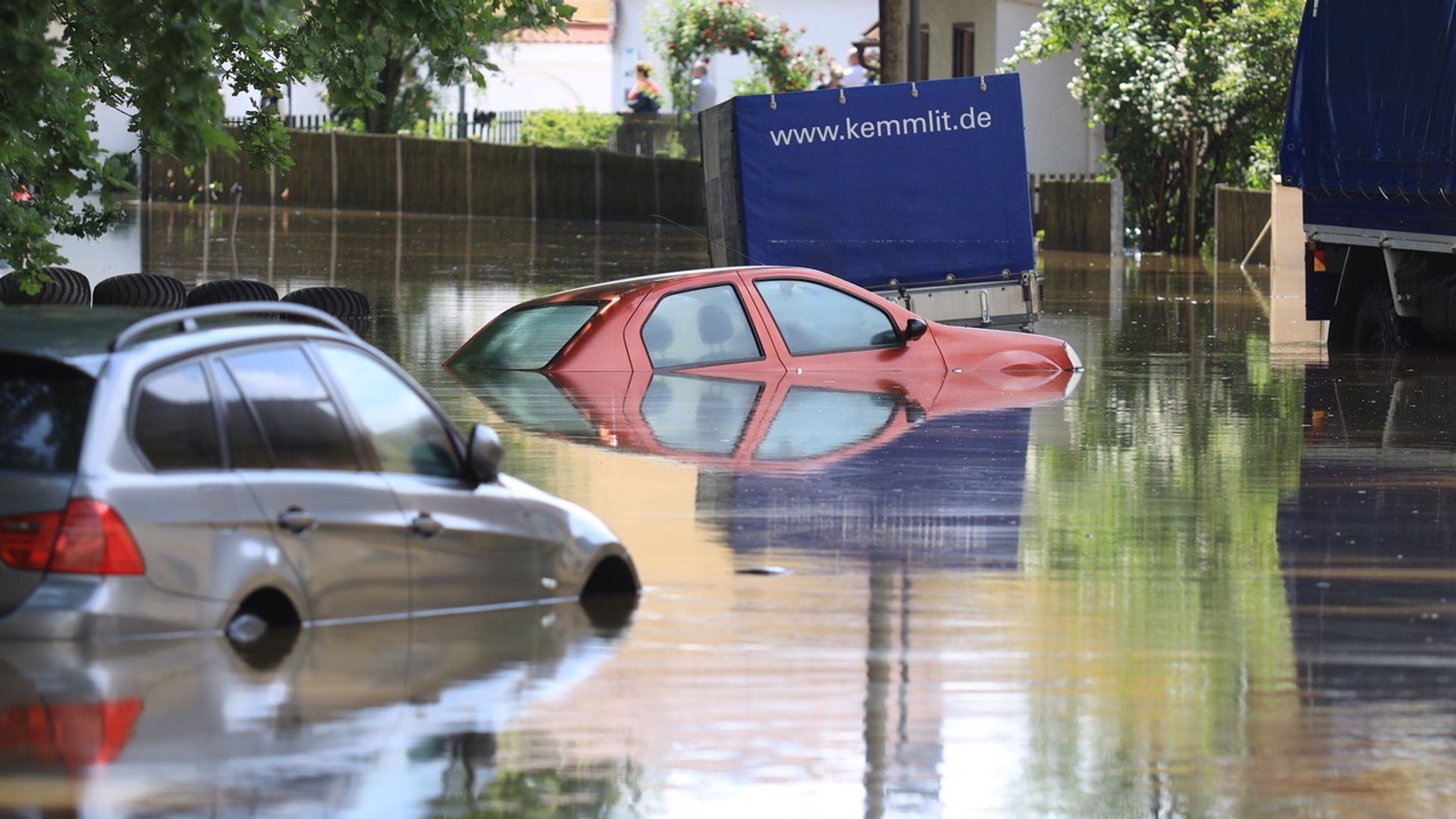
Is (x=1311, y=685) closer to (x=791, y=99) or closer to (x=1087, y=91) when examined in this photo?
(x=791, y=99)

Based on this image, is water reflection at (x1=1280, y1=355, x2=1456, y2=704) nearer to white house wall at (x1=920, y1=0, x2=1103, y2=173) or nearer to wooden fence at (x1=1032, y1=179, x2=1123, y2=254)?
wooden fence at (x1=1032, y1=179, x2=1123, y2=254)

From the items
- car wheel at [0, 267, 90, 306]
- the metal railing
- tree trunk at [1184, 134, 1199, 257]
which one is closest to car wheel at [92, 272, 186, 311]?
car wheel at [0, 267, 90, 306]

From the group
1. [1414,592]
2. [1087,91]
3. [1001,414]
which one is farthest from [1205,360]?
[1087,91]

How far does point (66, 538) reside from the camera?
6.57 metres

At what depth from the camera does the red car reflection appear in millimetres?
13516

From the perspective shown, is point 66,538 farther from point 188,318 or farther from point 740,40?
point 740,40

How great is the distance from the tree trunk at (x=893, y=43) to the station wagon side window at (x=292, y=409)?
2315 cm

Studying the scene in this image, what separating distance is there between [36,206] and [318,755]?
10316 mm

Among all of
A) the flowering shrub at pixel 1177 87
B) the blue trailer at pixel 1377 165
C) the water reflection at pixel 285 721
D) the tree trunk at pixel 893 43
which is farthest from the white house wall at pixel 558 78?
the water reflection at pixel 285 721

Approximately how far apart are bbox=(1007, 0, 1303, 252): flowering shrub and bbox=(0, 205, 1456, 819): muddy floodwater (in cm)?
2198

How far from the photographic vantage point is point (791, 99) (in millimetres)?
20688

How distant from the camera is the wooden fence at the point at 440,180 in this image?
51.4 metres

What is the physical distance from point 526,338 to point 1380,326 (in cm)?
930

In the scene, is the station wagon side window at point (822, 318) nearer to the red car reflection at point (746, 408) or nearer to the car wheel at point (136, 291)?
the red car reflection at point (746, 408)
